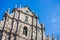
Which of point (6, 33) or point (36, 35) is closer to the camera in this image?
point (6, 33)

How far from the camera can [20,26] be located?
2508cm

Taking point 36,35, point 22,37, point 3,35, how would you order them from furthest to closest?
point 36,35 → point 22,37 → point 3,35

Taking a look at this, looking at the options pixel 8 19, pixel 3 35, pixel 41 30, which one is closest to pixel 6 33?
pixel 3 35

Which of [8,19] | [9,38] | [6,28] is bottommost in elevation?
[9,38]

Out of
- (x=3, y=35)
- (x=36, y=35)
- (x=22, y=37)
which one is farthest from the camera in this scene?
(x=36, y=35)

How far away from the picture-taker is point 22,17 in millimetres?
26609

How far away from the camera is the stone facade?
22906mm

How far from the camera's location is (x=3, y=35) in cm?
2208

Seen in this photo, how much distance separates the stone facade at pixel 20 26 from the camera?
22.9 m

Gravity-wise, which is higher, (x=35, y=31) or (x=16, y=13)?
(x=16, y=13)

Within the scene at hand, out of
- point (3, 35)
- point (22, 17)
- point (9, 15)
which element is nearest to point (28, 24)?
point (22, 17)

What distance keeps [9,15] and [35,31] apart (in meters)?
5.24

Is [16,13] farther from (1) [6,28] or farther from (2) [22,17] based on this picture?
(1) [6,28]

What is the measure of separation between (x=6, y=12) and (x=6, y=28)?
9.25 ft
